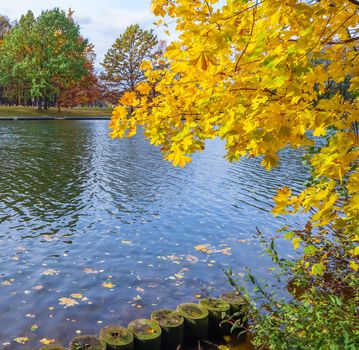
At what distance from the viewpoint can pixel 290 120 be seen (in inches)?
118

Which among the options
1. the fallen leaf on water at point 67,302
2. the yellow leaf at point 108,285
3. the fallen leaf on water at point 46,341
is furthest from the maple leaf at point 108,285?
the fallen leaf on water at point 46,341

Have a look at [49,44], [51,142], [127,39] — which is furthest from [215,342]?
[127,39]

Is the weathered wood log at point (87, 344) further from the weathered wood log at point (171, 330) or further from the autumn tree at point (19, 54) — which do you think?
the autumn tree at point (19, 54)

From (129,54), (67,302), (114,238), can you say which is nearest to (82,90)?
(129,54)

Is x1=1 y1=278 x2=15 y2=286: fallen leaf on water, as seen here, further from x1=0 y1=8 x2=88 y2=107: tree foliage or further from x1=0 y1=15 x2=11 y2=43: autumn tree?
x1=0 y1=15 x2=11 y2=43: autumn tree

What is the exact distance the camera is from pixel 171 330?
6035mm

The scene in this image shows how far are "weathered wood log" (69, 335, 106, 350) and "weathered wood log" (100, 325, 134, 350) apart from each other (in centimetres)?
10

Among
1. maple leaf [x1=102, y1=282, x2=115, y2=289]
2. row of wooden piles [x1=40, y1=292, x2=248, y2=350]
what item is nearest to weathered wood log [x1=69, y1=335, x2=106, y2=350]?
row of wooden piles [x1=40, y1=292, x2=248, y2=350]

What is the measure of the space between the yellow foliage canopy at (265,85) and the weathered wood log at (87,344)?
128 inches

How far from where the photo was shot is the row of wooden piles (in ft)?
18.0

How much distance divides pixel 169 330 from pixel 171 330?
3 centimetres

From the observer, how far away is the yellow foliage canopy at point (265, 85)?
8.52 feet

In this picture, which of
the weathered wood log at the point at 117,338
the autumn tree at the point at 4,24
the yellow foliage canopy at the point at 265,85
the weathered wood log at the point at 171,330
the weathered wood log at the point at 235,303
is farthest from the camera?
the autumn tree at the point at 4,24

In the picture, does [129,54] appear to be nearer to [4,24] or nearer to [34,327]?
[4,24]
